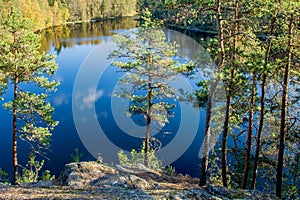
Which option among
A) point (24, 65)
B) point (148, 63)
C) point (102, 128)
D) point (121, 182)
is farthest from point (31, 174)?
point (102, 128)

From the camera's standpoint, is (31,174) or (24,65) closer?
(24,65)

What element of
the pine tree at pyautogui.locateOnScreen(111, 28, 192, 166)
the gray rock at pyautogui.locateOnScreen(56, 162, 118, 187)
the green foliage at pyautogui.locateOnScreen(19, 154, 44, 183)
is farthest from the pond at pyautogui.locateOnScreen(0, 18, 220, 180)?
the gray rock at pyautogui.locateOnScreen(56, 162, 118, 187)

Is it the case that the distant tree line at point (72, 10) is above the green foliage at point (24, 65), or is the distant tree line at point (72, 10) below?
above

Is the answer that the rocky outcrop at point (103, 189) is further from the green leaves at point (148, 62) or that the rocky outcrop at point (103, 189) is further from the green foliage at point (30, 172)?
the green foliage at point (30, 172)

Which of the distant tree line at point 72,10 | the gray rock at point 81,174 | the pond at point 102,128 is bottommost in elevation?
the pond at point 102,128

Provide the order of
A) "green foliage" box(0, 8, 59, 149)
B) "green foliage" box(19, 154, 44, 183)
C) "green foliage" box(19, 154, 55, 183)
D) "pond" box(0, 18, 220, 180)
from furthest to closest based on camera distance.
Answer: "pond" box(0, 18, 220, 180) < "green foliage" box(19, 154, 44, 183) < "green foliage" box(19, 154, 55, 183) < "green foliage" box(0, 8, 59, 149)

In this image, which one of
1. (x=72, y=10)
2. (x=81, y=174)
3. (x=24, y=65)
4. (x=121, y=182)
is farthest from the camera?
(x=72, y=10)

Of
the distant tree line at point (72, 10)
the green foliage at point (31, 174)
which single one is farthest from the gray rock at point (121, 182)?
the distant tree line at point (72, 10)

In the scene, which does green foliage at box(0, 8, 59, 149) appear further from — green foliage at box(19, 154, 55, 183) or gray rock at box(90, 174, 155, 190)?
gray rock at box(90, 174, 155, 190)

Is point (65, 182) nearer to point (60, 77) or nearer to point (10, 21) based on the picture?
point (10, 21)

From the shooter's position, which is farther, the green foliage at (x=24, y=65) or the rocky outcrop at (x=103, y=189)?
the green foliage at (x=24, y=65)

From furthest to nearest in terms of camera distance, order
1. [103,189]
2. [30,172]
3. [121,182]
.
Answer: [30,172], [121,182], [103,189]

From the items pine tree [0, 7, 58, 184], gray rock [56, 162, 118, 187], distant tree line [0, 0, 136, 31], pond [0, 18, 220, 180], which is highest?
distant tree line [0, 0, 136, 31]

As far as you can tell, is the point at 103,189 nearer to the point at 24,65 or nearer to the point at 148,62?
the point at 24,65
